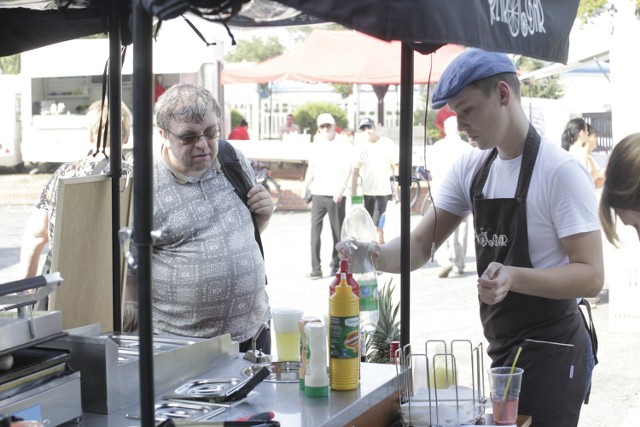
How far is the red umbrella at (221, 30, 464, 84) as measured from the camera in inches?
613

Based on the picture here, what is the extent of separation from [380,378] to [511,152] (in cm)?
91

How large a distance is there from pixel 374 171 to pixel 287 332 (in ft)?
25.7

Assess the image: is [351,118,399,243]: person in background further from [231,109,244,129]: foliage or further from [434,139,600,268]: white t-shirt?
[231,109,244,129]: foliage

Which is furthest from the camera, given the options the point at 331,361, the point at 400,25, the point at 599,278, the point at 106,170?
the point at 106,170

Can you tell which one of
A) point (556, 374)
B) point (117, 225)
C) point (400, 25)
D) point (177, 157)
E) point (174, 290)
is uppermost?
point (400, 25)

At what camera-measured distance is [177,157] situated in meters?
3.36

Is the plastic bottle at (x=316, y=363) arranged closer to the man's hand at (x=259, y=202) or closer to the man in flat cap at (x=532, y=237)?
the man in flat cap at (x=532, y=237)

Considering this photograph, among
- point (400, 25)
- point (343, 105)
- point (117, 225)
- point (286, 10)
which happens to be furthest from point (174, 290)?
point (343, 105)

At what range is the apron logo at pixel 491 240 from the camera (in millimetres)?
2949

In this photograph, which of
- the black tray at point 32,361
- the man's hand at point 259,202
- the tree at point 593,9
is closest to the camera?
the black tray at point 32,361

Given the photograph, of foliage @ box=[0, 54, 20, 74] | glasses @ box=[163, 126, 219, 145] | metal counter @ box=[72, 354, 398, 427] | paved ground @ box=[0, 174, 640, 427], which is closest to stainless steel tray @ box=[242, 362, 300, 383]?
metal counter @ box=[72, 354, 398, 427]

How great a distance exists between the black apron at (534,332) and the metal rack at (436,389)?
29 centimetres

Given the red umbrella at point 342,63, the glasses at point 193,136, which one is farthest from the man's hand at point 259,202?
the red umbrella at point 342,63

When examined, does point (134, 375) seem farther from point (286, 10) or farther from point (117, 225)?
point (286, 10)
